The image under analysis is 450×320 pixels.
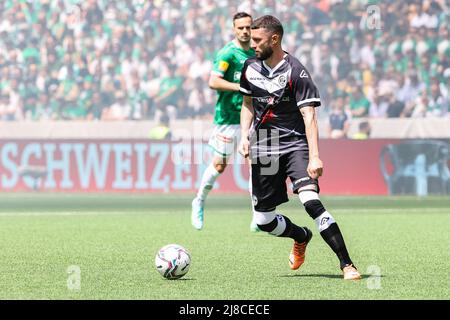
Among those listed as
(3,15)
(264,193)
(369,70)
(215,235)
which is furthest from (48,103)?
(264,193)

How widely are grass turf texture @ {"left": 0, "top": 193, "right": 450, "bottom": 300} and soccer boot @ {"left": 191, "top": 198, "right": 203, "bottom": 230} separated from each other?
0.11 m

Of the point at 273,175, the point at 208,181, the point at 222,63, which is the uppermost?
the point at 222,63

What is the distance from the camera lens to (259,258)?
992 cm

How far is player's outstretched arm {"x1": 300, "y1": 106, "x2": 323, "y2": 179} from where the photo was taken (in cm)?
807

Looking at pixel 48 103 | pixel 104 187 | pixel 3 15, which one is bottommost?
pixel 104 187

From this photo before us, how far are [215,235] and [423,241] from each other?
2333 mm

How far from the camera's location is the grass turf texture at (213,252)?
7.50 meters

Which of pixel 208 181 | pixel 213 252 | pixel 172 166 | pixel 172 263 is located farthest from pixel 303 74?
pixel 172 166

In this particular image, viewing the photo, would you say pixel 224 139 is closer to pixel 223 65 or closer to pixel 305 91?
pixel 223 65

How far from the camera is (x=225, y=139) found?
42.9ft

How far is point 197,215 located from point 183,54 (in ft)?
36.2

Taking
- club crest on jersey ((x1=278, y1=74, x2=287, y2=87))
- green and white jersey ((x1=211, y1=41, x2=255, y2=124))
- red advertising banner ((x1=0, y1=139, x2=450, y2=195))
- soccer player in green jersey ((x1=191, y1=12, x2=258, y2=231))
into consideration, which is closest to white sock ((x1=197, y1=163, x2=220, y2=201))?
soccer player in green jersey ((x1=191, y1=12, x2=258, y2=231))

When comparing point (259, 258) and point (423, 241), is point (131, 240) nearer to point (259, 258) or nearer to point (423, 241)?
point (259, 258)

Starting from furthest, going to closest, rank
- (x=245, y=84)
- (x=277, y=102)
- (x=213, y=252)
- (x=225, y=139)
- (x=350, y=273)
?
(x=225, y=139), (x=213, y=252), (x=245, y=84), (x=277, y=102), (x=350, y=273)
